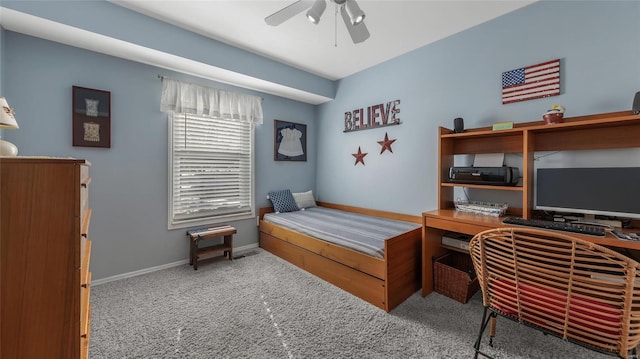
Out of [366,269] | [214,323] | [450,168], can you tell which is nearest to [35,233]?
[214,323]

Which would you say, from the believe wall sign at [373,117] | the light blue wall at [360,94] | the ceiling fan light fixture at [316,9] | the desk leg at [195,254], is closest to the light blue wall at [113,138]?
the light blue wall at [360,94]

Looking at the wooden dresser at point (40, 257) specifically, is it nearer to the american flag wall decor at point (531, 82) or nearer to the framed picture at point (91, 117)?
the framed picture at point (91, 117)

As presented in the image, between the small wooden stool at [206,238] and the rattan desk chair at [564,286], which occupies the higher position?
the rattan desk chair at [564,286]

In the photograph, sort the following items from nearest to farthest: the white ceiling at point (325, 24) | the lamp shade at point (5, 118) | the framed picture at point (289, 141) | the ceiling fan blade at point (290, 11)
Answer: the lamp shade at point (5, 118) → the ceiling fan blade at point (290, 11) → the white ceiling at point (325, 24) → the framed picture at point (289, 141)

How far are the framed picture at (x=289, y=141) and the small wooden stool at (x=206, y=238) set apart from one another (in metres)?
1.41

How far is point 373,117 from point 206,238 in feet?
8.98

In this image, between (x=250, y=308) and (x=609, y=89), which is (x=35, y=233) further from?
(x=609, y=89)

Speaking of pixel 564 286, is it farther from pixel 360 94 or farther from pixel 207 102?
pixel 207 102

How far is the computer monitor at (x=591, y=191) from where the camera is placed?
171cm

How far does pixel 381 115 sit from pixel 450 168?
1310mm

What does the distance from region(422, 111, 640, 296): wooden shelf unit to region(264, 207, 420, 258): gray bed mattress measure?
0.37 meters

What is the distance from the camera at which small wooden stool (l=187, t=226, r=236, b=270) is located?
9.92ft

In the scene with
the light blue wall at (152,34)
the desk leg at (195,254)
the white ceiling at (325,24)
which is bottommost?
A: the desk leg at (195,254)

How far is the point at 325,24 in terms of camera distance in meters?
2.52
